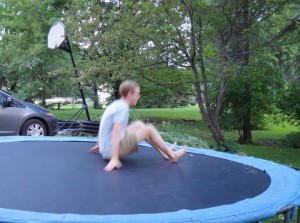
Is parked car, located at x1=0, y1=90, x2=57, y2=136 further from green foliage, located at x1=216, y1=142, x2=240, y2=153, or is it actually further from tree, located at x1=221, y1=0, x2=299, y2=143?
tree, located at x1=221, y1=0, x2=299, y2=143

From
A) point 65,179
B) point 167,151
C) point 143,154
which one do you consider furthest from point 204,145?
point 65,179

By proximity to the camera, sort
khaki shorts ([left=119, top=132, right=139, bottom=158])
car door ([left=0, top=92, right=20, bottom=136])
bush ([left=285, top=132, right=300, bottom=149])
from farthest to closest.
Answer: bush ([left=285, top=132, right=300, bottom=149]) < car door ([left=0, top=92, right=20, bottom=136]) < khaki shorts ([left=119, top=132, right=139, bottom=158])

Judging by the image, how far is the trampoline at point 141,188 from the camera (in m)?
1.78

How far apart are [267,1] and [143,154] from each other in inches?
202

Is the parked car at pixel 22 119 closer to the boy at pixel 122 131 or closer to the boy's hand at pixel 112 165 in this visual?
the boy at pixel 122 131

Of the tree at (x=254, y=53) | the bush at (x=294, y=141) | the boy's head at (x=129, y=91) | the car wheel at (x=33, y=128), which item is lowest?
the bush at (x=294, y=141)

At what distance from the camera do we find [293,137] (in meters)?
8.84

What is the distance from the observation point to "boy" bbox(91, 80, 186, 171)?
271cm

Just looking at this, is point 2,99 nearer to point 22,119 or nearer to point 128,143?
point 22,119

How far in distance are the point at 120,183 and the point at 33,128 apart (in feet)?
15.5

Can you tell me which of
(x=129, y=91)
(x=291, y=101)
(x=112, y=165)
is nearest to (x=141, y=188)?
(x=112, y=165)

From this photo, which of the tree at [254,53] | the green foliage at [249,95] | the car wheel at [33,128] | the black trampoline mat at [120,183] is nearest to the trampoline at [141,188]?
the black trampoline mat at [120,183]

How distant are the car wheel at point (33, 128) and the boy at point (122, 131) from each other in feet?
13.0

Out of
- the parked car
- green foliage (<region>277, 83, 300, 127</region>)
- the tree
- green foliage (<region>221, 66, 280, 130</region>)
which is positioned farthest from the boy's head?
green foliage (<region>277, 83, 300, 127</region>)
